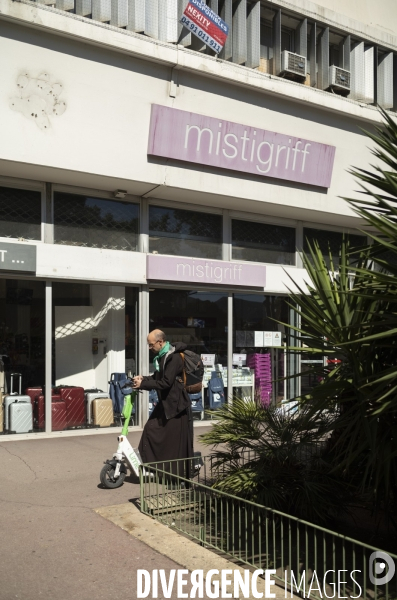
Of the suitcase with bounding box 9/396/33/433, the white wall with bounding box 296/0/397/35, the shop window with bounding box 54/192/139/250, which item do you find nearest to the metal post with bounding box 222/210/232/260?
the shop window with bounding box 54/192/139/250

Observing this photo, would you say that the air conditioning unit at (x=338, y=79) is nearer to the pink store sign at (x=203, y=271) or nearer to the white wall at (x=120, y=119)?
the white wall at (x=120, y=119)

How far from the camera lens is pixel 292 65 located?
1356 cm

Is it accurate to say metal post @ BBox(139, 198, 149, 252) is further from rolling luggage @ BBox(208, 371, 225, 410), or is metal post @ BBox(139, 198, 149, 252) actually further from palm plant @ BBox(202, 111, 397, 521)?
palm plant @ BBox(202, 111, 397, 521)

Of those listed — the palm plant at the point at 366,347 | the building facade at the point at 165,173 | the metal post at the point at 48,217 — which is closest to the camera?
the palm plant at the point at 366,347

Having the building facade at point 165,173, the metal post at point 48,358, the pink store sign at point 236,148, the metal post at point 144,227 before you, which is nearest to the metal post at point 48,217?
the building facade at point 165,173

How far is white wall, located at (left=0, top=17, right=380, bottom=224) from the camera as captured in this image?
1023 cm

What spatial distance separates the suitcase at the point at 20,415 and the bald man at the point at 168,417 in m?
4.11

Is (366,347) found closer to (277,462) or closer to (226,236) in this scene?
(277,462)

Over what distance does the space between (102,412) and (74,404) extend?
55 centimetres

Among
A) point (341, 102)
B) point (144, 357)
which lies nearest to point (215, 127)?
point (341, 102)

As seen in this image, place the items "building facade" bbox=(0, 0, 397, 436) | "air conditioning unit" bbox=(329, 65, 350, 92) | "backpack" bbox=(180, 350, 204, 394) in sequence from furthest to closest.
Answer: "air conditioning unit" bbox=(329, 65, 350, 92) < "building facade" bbox=(0, 0, 397, 436) < "backpack" bbox=(180, 350, 204, 394)

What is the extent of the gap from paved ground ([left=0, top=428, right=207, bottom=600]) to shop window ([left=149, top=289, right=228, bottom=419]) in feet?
12.9

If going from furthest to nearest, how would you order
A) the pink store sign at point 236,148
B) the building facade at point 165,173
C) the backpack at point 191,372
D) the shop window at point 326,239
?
the shop window at point 326,239
the pink store sign at point 236,148
the building facade at point 165,173
the backpack at point 191,372

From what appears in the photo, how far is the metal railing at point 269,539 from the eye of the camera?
477 centimetres
